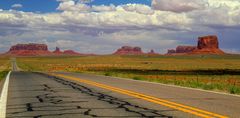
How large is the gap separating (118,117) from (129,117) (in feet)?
0.83

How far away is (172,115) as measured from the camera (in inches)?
399

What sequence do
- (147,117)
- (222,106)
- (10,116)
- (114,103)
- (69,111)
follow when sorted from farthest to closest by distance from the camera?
1. (114,103)
2. (222,106)
3. (69,111)
4. (10,116)
5. (147,117)

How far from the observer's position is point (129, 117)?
32.4 feet

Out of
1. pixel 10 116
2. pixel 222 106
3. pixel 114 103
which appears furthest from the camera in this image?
pixel 114 103

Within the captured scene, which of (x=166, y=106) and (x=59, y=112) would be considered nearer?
(x=59, y=112)

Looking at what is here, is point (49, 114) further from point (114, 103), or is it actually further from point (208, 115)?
point (208, 115)

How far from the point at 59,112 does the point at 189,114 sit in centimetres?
329

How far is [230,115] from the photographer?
10.0 meters

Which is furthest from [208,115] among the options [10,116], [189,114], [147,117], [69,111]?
[10,116]

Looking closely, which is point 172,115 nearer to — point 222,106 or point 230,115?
point 230,115

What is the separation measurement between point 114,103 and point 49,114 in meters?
2.98

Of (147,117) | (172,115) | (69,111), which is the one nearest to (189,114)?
(172,115)

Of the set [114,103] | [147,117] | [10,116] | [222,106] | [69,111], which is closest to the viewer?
[147,117]

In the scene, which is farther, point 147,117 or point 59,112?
point 59,112
